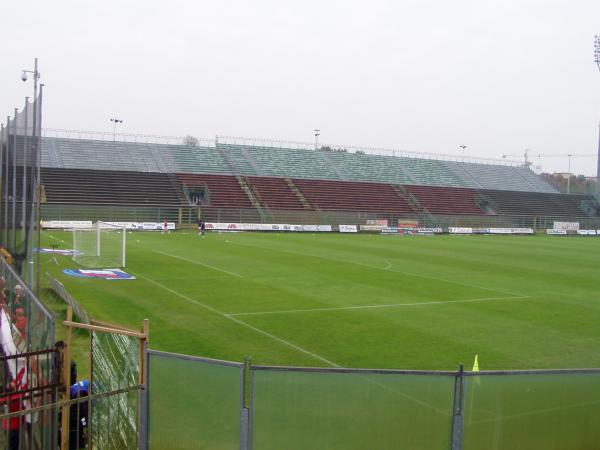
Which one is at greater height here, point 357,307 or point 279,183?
point 279,183

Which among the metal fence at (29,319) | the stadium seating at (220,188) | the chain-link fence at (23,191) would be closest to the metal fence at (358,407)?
the metal fence at (29,319)

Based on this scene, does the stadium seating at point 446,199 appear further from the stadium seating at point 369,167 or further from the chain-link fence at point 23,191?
the chain-link fence at point 23,191

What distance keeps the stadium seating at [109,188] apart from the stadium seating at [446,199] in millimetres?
27613

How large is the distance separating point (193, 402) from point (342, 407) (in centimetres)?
145

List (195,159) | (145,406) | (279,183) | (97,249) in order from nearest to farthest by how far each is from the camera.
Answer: (145,406)
(97,249)
(279,183)
(195,159)

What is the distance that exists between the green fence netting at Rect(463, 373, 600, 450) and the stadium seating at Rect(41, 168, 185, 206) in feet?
171

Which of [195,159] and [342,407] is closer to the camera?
[342,407]

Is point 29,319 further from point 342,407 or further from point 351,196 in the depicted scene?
point 351,196

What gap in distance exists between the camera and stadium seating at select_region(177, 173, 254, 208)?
6184 centimetres

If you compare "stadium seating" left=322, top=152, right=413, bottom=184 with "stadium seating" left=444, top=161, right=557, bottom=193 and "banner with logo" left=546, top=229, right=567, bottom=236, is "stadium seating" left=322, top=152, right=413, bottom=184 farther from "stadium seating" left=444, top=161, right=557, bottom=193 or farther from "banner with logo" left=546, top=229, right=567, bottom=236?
"banner with logo" left=546, top=229, right=567, bottom=236

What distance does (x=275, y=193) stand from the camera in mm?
66562

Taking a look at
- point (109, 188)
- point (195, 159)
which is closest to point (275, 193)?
point (195, 159)

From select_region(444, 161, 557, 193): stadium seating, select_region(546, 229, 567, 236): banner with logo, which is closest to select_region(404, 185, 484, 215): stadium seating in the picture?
select_region(444, 161, 557, 193): stadium seating

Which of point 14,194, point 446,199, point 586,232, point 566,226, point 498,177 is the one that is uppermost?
point 498,177
